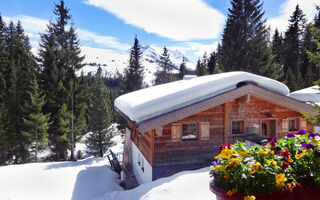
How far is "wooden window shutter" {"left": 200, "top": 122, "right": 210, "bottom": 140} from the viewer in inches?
404

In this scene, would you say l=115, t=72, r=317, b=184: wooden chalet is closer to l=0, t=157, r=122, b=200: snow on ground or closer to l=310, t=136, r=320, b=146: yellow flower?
l=0, t=157, r=122, b=200: snow on ground

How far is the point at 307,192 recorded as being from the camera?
3482 mm

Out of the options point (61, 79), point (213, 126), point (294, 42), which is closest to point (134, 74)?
point (61, 79)

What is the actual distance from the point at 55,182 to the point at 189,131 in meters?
8.55

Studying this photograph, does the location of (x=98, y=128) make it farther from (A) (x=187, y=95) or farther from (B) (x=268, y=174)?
(B) (x=268, y=174)

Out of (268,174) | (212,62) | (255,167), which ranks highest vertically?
(212,62)

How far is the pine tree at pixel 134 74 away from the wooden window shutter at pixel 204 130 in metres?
21.2

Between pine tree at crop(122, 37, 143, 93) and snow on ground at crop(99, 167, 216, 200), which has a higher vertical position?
pine tree at crop(122, 37, 143, 93)

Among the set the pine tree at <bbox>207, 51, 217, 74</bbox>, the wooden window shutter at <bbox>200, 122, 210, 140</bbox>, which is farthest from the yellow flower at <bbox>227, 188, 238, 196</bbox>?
the pine tree at <bbox>207, 51, 217, 74</bbox>

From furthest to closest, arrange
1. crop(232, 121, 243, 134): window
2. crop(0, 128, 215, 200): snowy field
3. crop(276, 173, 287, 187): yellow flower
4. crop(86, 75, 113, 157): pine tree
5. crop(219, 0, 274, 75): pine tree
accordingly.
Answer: crop(219, 0, 274, 75): pine tree → crop(86, 75, 113, 157): pine tree → crop(232, 121, 243, 134): window → crop(0, 128, 215, 200): snowy field → crop(276, 173, 287, 187): yellow flower

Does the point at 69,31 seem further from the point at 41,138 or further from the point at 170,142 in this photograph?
the point at 170,142

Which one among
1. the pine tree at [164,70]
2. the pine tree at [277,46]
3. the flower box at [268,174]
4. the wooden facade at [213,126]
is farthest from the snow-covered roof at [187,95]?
the pine tree at [277,46]

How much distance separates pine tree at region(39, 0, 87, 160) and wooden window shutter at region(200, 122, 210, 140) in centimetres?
1695

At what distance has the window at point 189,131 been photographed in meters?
10.2
